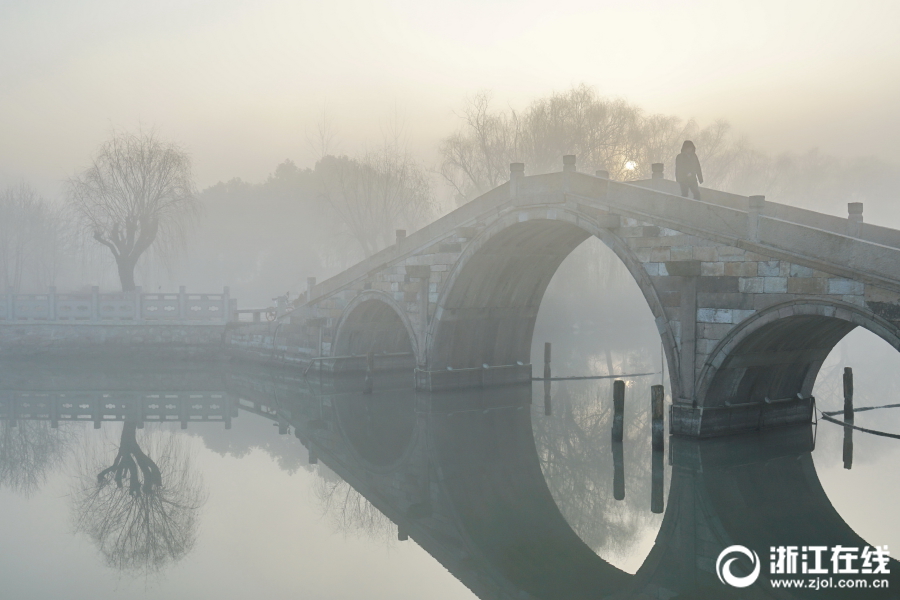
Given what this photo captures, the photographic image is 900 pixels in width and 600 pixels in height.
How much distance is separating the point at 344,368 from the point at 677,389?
39.8 ft

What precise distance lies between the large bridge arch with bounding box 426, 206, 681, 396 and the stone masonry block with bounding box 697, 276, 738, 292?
13.4 ft

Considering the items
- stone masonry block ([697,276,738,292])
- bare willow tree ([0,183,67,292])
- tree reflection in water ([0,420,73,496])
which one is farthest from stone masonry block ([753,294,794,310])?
bare willow tree ([0,183,67,292])

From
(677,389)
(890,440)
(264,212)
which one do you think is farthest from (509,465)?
(264,212)

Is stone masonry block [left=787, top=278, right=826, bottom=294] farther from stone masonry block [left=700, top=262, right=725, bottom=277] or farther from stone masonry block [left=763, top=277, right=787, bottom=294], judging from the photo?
stone masonry block [left=700, top=262, right=725, bottom=277]

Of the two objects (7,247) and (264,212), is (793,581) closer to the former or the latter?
(7,247)

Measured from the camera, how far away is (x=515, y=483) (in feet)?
42.9

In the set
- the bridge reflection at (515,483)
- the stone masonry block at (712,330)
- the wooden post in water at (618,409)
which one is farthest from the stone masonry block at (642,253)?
the bridge reflection at (515,483)

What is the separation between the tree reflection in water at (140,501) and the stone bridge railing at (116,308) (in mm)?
12495

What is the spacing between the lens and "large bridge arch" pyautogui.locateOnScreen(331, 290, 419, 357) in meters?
23.0

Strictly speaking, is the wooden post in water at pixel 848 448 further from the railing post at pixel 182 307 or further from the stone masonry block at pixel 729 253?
the railing post at pixel 182 307

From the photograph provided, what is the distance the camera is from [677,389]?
14.2m

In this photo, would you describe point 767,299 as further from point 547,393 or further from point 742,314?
point 547,393

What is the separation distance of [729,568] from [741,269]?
5398 mm

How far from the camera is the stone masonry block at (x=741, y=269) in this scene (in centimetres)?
1288
